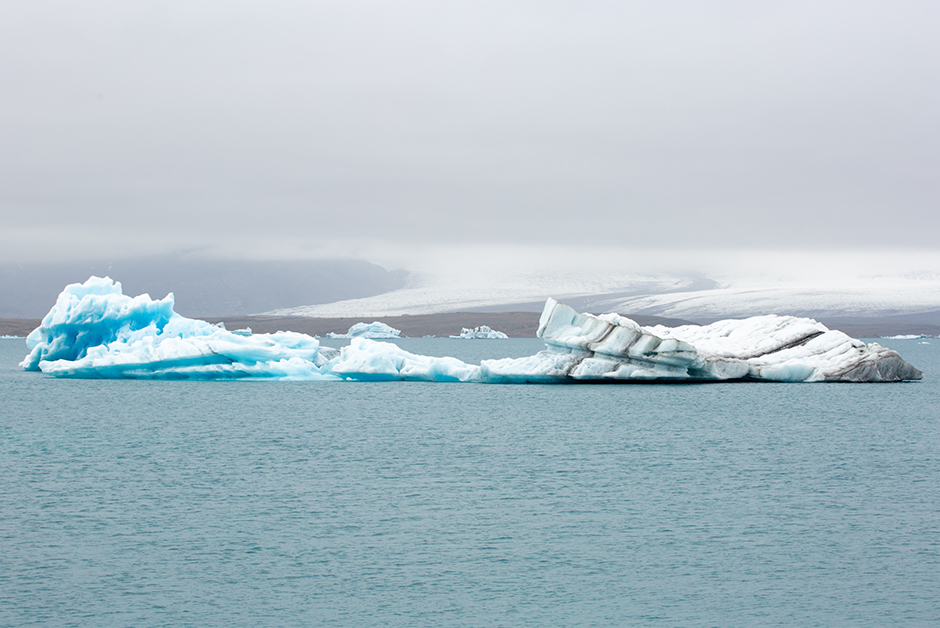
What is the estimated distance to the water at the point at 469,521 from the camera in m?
9.84

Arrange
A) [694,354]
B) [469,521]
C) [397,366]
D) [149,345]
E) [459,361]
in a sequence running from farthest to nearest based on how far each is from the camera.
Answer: [397,366]
[459,361]
[149,345]
[694,354]
[469,521]

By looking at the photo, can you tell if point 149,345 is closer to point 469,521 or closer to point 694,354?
point 694,354

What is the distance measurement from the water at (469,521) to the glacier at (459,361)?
18.7 feet

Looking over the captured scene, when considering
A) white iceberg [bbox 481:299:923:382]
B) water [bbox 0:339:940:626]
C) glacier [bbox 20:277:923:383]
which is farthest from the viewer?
glacier [bbox 20:277:923:383]

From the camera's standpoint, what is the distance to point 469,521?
1355cm

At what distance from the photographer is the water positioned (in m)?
9.84

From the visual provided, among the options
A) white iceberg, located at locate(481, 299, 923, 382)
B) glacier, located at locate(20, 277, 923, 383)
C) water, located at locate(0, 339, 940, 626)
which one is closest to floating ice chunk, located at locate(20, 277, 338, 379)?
glacier, located at locate(20, 277, 923, 383)

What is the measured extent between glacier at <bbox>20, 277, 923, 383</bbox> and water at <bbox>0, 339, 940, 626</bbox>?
5707mm

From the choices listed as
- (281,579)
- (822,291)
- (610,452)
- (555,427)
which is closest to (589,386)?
(555,427)

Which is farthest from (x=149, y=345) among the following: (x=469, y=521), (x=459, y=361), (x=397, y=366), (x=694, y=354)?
(x=469, y=521)

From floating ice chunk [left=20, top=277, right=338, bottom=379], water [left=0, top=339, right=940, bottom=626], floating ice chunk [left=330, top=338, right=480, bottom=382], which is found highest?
floating ice chunk [left=20, top=277, right=338, bottom=379]

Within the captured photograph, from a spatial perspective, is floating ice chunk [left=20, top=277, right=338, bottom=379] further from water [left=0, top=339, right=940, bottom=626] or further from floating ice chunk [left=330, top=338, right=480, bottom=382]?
water [left=0, top=339, right=940, bottom=626]

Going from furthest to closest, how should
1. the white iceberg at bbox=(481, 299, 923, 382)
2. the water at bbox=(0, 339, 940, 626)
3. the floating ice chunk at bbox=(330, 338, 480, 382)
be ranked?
the floating ice chunk at bbox=(330, 338, 480, 382) < the white iceberg at bbox=(481, 299, 923, 382) < the water at bbox=(0, 339, 940, 626)

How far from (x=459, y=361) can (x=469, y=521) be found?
2218cm
